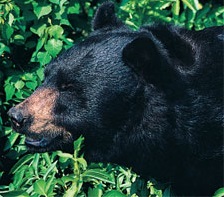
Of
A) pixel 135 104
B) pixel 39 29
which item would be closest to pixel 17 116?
pixel 135 104

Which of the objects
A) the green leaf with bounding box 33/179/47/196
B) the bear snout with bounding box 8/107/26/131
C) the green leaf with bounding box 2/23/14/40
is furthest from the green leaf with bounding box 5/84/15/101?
the green leaf with bounding box 33/179/47/196

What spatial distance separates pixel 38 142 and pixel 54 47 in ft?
3.38

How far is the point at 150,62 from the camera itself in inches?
160

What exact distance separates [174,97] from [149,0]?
1.55 meters

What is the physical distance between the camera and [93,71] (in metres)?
4.20

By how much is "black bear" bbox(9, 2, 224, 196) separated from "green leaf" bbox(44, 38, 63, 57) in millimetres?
803

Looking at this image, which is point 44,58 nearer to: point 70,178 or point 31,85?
point 31,85

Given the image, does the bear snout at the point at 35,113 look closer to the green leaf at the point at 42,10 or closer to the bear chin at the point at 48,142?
the bear chin at the point at 48,142

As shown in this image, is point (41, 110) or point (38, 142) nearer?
point (41, 110)

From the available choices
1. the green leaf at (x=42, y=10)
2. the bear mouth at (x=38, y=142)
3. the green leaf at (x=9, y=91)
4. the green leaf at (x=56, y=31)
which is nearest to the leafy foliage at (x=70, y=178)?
the bear mouth at (x=38, y=142)

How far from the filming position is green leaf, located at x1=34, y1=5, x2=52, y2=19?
523cm

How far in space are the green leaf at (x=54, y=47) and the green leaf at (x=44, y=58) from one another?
0.16 feet

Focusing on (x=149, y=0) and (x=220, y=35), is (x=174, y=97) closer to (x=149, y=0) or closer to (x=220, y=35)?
(x=220, y=35)

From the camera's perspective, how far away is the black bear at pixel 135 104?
417 centimetres
